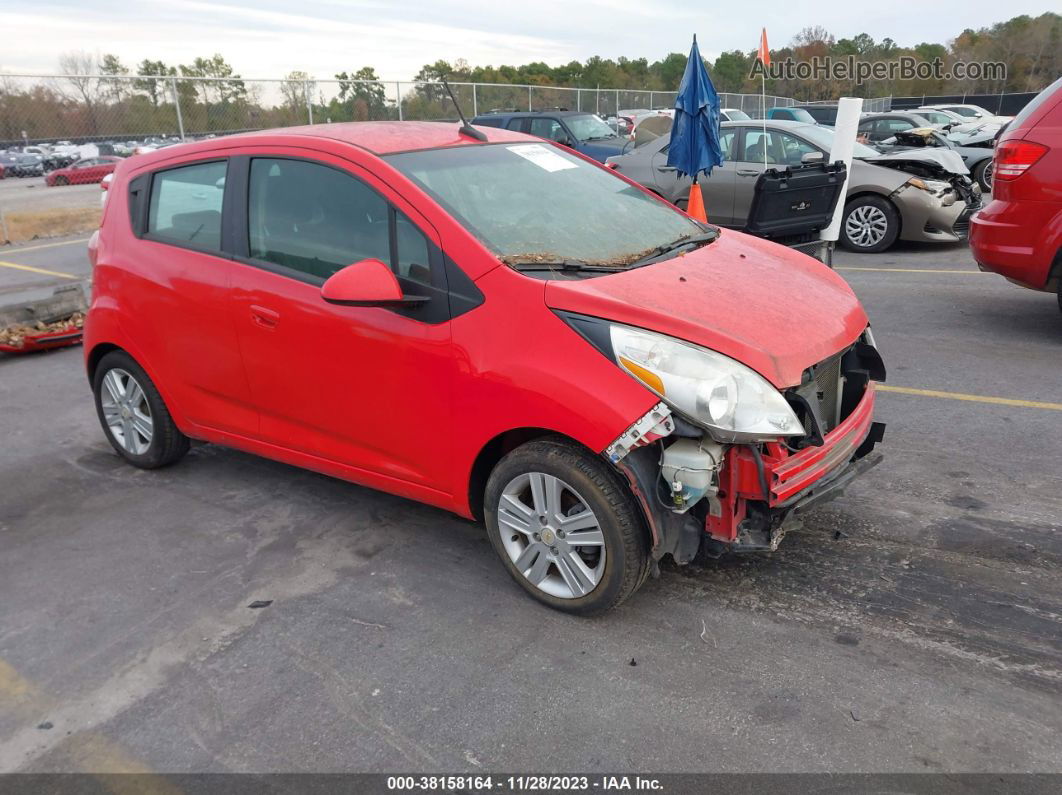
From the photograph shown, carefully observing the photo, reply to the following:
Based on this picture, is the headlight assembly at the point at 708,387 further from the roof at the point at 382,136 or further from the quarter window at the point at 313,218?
the roof at the point at 382,136

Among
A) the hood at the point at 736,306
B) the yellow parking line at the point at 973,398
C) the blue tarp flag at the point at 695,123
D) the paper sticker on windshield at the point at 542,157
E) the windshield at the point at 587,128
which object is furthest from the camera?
the windshield at the point at 587,128

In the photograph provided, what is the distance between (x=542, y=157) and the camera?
4148 mm

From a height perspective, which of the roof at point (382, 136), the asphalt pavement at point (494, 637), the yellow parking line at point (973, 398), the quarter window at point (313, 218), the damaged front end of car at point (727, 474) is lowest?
the asphalt pavement at point (494, 637)

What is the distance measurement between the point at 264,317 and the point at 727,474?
216cm

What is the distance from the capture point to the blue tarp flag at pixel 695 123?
8.48m

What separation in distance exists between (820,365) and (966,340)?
4.13m

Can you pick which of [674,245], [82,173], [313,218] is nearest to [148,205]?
[313,218]

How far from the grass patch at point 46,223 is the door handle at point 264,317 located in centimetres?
1307

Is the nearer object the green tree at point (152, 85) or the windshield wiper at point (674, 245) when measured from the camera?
the windshield wiper at point (674, 245)

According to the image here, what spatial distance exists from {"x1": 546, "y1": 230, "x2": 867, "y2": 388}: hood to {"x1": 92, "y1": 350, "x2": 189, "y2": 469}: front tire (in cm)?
265

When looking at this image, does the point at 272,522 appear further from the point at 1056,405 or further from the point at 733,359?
the point at 1056,405

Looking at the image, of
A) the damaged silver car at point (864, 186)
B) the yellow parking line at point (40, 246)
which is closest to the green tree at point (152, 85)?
the yellow parking line at point (40, 246)

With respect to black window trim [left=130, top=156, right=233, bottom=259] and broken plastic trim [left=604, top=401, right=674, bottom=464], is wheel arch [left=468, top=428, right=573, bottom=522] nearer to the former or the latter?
broken plastic trim [left=604, top=401, right=674, bottom=464]

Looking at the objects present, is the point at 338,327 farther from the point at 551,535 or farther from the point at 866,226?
the point at 866,226
